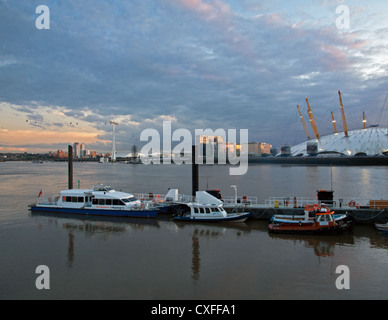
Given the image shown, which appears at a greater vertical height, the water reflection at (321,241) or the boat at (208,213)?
the boat at (208,213)

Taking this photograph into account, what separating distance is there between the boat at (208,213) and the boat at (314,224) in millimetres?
4088

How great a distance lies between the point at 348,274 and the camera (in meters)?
15.3

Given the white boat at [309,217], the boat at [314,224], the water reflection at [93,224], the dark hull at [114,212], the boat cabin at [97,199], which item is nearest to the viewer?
the boat at [314,224]

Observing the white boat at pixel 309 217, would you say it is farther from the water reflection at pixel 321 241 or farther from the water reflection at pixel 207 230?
the water reflection at pixel 207 230

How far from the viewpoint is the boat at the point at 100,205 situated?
97.2ft

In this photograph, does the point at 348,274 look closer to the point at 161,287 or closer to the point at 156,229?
the point at 161,287

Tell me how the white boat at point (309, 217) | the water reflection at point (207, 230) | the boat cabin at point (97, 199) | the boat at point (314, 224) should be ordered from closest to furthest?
the water reflection at point (207, 230)
the boat at point (314, 224)
the white boat at point (309, 217)
the boat cabin at point (97, 199)

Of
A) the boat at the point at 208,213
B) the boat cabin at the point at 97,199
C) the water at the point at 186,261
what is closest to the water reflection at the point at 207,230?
the water at the point at 186,261

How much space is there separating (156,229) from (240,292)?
13.7 meters

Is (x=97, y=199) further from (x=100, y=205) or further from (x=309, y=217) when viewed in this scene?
(x=309, y=217)

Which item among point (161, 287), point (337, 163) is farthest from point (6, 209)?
point (337, 163)

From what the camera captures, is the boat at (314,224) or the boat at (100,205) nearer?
the boat at (314,224)

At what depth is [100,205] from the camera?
3064cm

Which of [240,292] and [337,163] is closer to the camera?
[240,292]
